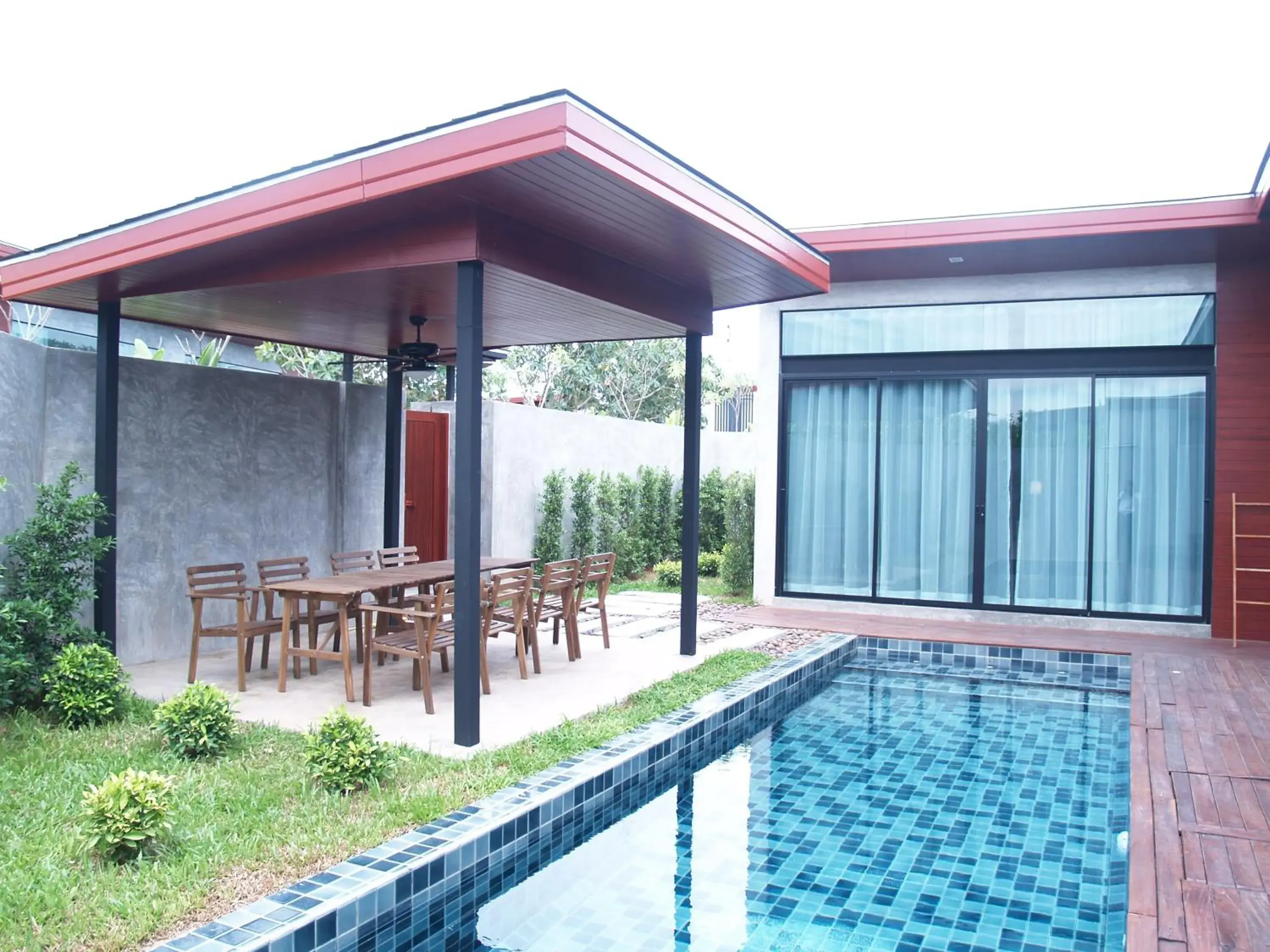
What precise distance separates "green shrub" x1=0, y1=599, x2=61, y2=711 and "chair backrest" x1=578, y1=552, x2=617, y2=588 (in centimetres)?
330

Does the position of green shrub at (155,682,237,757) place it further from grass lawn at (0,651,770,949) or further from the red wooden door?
the red wooden door

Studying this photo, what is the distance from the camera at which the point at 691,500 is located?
288 inches

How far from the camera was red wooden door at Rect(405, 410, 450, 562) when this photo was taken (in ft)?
35.5

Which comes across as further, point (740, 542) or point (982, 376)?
point (740, 542)

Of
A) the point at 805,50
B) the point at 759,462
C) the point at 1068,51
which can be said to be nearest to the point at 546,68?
the point at 805,50

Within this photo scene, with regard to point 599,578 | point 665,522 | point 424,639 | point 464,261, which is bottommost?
point 424,639

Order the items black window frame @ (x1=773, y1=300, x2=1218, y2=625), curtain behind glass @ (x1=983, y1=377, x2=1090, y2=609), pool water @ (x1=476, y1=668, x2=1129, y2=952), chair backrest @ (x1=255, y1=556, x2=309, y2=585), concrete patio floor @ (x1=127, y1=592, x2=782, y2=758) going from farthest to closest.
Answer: curtain behind glass @ (x1=983, y1=377, x2=1090, y2=609) → black window frame @ (x1=773, y1=300, x2=1218, y2=625) → chair backrest @ (x1=255, y1=556, x2=309, y2=585) → concrete patio floor @ (x1=127, y1=592, x2=782, y2=758) → pool water @ (x1=476, y1=668, x2=1129, y2=952)

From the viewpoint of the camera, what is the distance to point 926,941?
11.6ft

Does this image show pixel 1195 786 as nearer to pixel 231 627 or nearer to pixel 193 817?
pixel 193 817

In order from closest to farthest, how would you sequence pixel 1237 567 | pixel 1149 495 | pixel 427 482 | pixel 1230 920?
pixel 1230 920
pixel 1237 567
pixel 1149 495
pixel 427 482

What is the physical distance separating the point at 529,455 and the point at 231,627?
5789mm

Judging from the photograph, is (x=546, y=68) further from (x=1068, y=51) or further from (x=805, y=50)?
(x=1068, y=51)

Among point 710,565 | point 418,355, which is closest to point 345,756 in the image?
point 418,355

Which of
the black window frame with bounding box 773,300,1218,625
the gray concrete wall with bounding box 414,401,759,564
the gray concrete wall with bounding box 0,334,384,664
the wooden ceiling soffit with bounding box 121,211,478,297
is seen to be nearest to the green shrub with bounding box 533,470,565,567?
the gray concrete wall with bounding box 414,401,759,564
